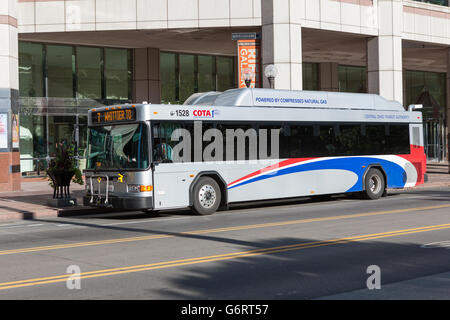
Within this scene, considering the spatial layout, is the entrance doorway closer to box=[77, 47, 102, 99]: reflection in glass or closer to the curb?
box=[77, 47, 102, 99]: reflection in glass

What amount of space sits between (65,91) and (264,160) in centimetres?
1795

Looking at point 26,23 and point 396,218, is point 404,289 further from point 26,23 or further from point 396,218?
point 26,23

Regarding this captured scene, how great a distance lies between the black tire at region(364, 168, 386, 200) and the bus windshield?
8190 millimetres

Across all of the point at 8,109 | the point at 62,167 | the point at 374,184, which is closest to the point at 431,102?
the point at 374,184

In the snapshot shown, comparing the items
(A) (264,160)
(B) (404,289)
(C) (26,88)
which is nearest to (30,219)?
(A) (264,160)

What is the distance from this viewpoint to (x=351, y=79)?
144ft

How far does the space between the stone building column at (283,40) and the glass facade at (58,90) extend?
1031 cm

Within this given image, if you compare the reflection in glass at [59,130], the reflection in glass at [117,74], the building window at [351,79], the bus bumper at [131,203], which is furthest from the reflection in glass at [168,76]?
the bus bumper at [131,203]

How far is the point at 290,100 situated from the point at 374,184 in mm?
4472

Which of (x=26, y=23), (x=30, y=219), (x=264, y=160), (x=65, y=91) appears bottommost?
(x=30, y=219)

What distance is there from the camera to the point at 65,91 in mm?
32656

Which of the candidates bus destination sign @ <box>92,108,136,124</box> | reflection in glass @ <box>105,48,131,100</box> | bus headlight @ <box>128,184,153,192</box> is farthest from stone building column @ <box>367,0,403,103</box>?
bus headlight @ <box>128,184,153,192</box>

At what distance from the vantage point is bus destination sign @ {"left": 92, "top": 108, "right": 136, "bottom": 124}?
15.8 metres
